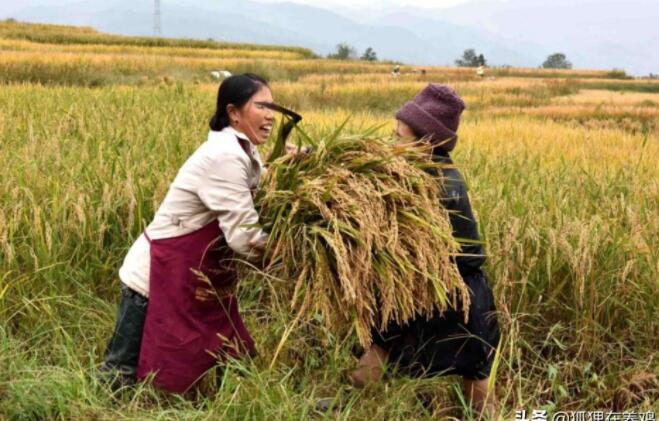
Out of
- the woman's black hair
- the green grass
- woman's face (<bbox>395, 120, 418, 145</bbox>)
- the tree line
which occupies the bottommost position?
the green grass

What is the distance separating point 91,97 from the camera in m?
7.17

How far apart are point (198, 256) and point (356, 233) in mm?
580

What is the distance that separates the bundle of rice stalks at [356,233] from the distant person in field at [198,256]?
0.11 meters

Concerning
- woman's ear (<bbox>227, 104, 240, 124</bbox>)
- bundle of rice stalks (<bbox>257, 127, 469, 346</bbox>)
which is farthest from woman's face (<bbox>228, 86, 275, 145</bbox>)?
bundle of rice stalks (<bbox>257, 127, 469, 346</bbox>)

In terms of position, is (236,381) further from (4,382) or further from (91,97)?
(91,97)

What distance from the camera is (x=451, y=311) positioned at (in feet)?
6.87

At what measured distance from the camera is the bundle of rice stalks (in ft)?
5.57

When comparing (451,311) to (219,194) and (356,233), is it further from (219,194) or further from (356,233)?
(219,194)

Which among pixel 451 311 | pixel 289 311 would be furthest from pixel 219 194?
pixel 451 311

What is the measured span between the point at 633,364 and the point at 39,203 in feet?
9.25

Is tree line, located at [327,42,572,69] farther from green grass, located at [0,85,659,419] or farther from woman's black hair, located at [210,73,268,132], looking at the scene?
woman's black hair, located at [210,73,268,132]

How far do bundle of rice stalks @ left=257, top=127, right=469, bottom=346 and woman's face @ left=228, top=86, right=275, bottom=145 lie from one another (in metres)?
0.15

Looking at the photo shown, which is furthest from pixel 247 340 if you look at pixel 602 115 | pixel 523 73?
pixel 523 73

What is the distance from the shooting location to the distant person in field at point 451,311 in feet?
6.71
